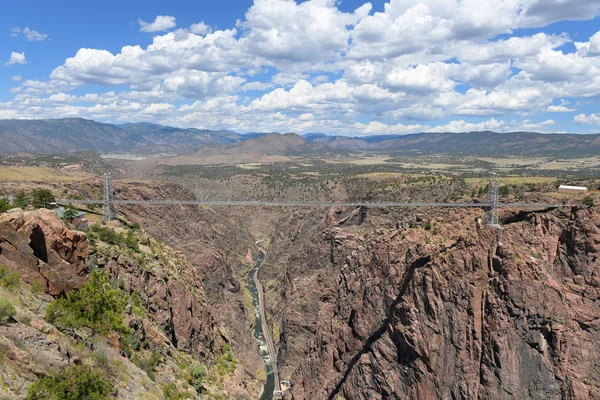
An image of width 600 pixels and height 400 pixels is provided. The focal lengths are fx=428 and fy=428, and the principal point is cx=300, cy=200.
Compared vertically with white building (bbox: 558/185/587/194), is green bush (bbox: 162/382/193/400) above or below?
below

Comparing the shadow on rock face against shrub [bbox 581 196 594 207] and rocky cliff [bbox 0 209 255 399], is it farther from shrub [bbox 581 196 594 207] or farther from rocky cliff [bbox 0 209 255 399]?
shrub [bbox 581 196 594 207]

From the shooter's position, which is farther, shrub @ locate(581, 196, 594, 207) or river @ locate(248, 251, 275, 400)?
river @ locate(248, 251, 275, 400)

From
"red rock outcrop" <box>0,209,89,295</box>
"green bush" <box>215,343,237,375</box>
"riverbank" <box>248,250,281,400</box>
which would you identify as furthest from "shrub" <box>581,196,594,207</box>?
"riverbank" <box>248,250,281,400</box>

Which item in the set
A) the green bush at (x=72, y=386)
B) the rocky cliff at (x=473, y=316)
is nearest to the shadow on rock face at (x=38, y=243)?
the green bush at (x=72, y=386)

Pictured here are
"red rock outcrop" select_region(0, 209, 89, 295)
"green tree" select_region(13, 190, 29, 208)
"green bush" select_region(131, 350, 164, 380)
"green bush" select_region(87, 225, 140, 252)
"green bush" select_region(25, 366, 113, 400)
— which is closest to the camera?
"green bush" select_region(25, 366, 113, 400)

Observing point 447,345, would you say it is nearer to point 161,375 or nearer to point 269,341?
point 161,375

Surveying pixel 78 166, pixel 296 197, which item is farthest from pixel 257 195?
pixel 78 166
